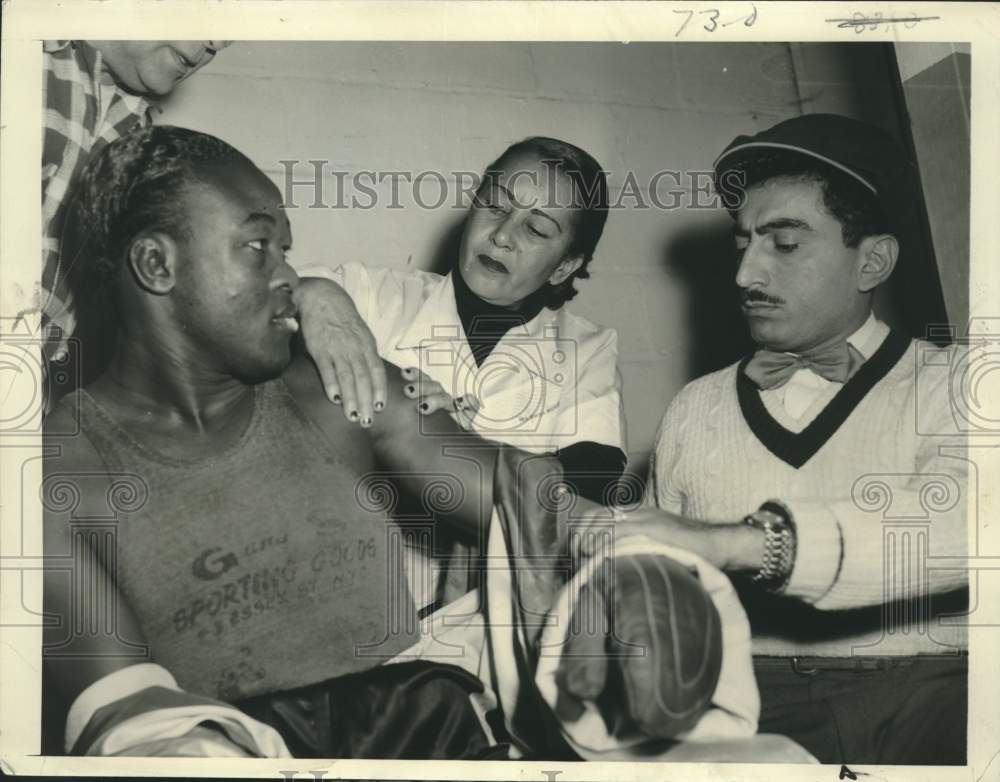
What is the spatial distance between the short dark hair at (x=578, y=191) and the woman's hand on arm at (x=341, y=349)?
13.3 inches

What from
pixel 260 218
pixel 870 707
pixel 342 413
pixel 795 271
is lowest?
pixel 870 707

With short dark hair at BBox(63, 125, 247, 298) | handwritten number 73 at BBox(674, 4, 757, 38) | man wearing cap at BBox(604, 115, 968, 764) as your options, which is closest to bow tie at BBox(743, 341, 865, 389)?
man wearing cap at BBox(604, 115, 968, 764)

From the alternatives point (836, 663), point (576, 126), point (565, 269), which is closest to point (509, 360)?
point (565, 269)

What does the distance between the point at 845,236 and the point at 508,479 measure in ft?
2.42

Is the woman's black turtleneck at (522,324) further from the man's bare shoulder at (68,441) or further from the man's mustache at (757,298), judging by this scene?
the man's bare shoulder at (68,441)

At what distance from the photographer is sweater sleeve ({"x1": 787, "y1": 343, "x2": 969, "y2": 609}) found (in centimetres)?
198

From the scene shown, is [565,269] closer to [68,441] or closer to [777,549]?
[777,549]

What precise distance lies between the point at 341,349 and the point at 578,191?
1.68 feet

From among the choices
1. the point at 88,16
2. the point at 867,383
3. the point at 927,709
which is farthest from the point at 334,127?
the point at 927,709

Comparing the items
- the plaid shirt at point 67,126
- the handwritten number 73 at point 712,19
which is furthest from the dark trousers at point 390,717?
the handwritten number 73 at point 712,19

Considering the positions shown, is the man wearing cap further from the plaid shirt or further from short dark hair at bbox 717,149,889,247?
the plaid shirt

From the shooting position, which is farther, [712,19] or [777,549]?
[712,19]

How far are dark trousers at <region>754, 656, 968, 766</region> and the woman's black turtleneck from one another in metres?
0.41

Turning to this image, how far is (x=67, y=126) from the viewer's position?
6.72ft
